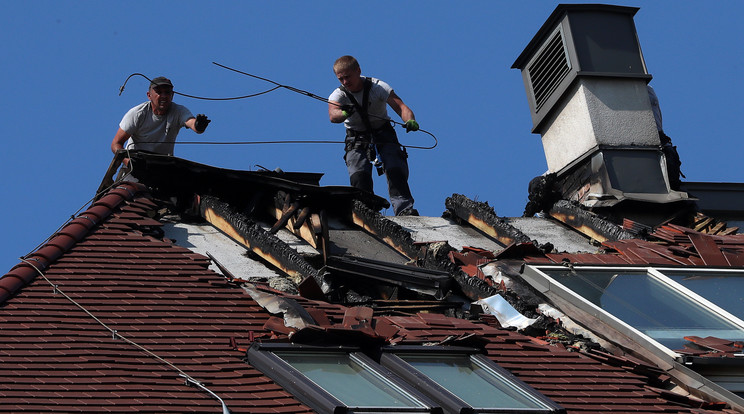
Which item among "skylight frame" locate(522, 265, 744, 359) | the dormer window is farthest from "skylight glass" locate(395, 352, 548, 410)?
"skylight frame" locate(522, 265, 744, 359)

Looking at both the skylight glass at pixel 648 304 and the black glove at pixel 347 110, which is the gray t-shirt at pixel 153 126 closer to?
the black glove at pixel 347 110

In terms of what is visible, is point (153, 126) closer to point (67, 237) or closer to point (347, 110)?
point (347, 110)

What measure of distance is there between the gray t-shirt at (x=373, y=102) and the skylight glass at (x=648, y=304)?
4.83 m

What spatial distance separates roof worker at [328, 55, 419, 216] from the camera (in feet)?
51.4

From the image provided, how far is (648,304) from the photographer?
10867mm

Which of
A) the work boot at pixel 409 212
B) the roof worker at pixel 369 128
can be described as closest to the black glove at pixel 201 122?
the roof worker at pixel 369 128

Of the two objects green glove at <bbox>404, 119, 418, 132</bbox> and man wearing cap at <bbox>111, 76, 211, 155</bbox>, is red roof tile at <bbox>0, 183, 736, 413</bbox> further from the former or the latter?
green glove at <bbox>404, 119, 418, 132</bbox>

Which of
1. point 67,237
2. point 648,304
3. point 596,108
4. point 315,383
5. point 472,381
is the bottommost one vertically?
point 315,383

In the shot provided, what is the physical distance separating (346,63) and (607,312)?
19.4 ft

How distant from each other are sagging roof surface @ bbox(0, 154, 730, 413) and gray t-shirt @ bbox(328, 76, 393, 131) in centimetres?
509

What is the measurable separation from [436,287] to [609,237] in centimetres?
352

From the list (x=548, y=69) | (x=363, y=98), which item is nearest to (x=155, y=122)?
(x=363, y=98)

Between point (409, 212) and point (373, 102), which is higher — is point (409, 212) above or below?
below

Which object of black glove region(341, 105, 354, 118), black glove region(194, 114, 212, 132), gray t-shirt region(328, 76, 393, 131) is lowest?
black glove region(194, 114, 212, 132)
